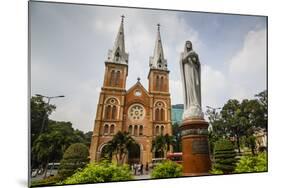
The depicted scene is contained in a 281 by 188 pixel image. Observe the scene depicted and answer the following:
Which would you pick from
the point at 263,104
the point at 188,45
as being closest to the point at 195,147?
the point at 263,104

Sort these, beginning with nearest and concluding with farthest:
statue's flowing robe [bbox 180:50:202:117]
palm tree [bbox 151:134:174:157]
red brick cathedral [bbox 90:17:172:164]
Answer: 1. red brick cathedral [bbox 90:17:172:164]
2. palm tree [bbox 151:134:174:157]
3. statue's flowing robe [bbox 180:50:202:117]

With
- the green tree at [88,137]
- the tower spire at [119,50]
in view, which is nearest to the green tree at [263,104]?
the tower spire at [119,50]

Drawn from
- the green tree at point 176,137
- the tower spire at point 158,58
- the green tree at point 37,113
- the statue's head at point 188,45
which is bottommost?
the green tree at point 176,137

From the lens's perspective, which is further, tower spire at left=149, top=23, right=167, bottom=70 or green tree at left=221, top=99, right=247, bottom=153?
green tree at left=221, top=99, right=247, bottom=153

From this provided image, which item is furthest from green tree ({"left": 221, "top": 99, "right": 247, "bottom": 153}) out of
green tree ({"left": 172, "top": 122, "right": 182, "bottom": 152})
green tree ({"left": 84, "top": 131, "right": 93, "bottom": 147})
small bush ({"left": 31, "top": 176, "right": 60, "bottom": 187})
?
small bush ({"left": 31, "top": 176, "right": 60, "bottom": 187})

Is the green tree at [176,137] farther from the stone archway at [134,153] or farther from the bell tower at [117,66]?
the bell tower at [117,66]

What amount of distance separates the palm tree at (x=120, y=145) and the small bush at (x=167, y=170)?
0.32m

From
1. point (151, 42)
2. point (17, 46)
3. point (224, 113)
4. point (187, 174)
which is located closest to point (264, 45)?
point (224, 113)

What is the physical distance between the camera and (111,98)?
3.13 m

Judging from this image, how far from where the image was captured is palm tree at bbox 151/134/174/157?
3199 mm

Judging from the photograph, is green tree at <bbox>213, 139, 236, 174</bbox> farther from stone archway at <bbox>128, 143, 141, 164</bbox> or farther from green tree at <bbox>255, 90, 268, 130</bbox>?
stone archway at <bbox>128, 143, 141, 164</bbox>

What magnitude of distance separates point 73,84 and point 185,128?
44.7 inches

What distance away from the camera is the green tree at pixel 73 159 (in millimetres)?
2959

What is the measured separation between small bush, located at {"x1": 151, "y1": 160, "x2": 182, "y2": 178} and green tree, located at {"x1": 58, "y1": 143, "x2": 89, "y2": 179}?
652 mm
